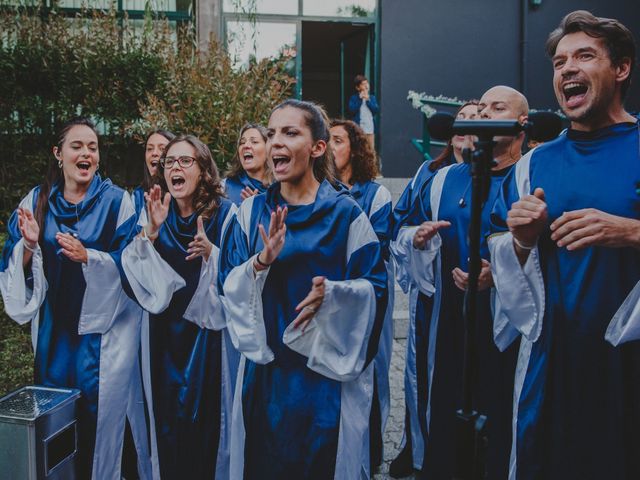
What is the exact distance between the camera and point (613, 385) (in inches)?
93.3

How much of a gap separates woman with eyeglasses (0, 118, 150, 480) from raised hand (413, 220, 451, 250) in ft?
5.59

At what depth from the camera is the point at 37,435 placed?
3.14m

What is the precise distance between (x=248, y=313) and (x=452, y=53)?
999 cm

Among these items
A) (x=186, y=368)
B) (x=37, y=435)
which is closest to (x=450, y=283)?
(x=186, y=368)

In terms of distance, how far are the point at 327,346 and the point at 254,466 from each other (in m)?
0.65

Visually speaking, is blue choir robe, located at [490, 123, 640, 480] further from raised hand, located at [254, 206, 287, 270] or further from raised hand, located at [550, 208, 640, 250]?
raised hand, located at [254, 206, 287, 270]

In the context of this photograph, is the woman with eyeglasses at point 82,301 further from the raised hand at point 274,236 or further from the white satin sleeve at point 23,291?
the raised hand at point 274,236

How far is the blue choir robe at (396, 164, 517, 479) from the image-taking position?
11.5 ft

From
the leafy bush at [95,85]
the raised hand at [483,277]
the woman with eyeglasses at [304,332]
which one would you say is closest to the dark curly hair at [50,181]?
the woman with eyeglasses at [304,332]

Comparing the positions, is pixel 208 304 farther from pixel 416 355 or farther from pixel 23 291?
pixel 416 355

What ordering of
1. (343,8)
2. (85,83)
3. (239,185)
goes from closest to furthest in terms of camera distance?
1. (239,185)
2. (85,83)
3. (343,8)

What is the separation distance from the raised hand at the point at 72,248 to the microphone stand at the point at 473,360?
2.30 metres

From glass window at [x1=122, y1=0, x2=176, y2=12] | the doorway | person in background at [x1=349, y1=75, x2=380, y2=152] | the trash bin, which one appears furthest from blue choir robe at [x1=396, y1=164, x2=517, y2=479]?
glass window at [x1=122, y1=0, x2=176, y2=12]

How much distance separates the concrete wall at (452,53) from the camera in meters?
11.5
